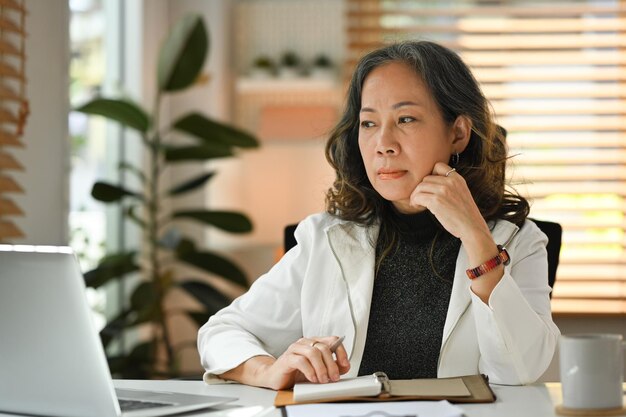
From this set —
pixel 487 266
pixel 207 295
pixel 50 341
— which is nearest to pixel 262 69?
pixel 207 295

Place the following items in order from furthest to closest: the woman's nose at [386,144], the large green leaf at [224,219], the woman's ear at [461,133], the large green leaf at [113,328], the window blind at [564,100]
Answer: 1. the window blind at [564,100]
2. the large green leaf at [224,219]
3. the large green leaf at [113,328]
4. the woman's ear at [461,133]
5. the woman's nose at [386,144]

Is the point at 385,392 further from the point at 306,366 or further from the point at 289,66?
the point at 289,66

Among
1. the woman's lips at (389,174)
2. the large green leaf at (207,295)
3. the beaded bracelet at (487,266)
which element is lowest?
the large green leaf at (207,295)

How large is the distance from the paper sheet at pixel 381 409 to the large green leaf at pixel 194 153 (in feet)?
7.58

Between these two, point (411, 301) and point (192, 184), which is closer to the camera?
point (411, 301)

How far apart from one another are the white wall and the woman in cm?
126

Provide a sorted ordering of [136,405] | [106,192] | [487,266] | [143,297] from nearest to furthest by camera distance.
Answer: [136,405] < [487,266] < [106,192] < [143,297]

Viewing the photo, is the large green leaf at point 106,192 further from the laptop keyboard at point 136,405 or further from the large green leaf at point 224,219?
the laptop keyboard at point 136,405

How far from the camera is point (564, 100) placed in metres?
4.29

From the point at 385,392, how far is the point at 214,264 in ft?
7.71

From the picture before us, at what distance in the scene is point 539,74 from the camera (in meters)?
4.27

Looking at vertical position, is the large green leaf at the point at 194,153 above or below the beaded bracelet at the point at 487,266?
above

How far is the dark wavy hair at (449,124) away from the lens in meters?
1.83

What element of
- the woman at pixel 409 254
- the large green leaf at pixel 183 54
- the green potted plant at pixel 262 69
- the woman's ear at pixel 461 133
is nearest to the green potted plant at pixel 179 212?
the large green leaf at pixel 183 54
